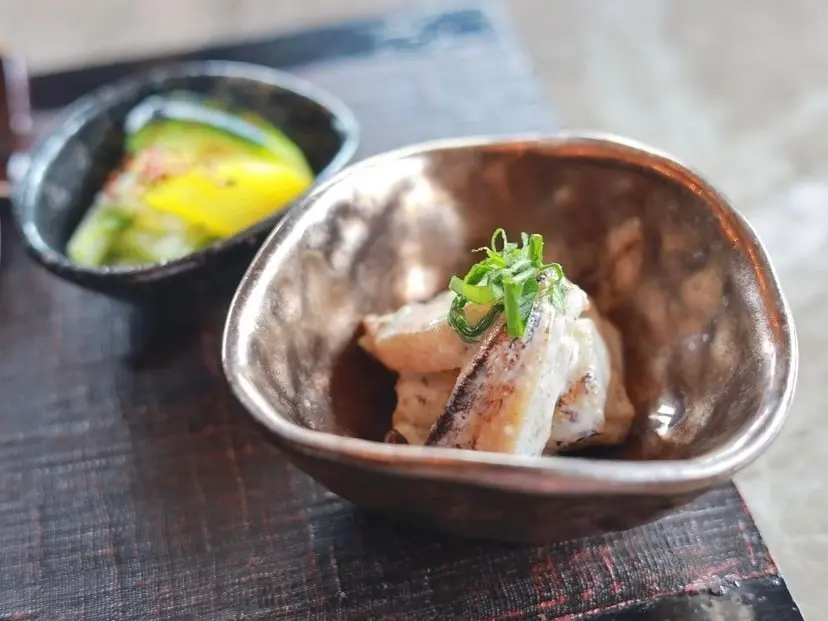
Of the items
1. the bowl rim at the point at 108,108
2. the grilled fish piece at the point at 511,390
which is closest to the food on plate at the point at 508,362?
the grilled fish piece at the point at 511,390

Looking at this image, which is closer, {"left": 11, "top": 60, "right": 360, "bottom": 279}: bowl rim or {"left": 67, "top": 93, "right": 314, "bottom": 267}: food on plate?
{"left": 11, "top": 60, "right": 360, "bottom": 279}: bowl rim

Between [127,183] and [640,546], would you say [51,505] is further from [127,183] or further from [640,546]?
[640,546]

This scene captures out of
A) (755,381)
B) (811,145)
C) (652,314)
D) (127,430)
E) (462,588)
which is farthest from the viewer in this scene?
(811,145)

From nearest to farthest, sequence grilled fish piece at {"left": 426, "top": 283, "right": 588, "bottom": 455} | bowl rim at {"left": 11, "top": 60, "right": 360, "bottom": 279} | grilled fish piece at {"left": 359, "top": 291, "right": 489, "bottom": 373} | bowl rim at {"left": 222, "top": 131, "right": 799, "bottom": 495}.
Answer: bowl rim at {"left": 222, "top": 131, "right": 799, "bottom": 495} < grilled fish piece at {"left": 426, "top": 283, "right": 588, "bottom": 455} < grilled fish piece at {"left": 359, "top": 291, "right": 489, "bottom": 373} < bowl rim at {"left": 11, "top": 60, "right": 360, "bottom": 279}

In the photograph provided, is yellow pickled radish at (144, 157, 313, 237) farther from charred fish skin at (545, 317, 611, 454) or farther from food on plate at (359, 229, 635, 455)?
charred fish skin at (545, 317, 611, 454)

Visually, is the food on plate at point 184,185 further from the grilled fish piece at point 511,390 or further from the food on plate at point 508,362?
the grilled fish piece at point 511,390

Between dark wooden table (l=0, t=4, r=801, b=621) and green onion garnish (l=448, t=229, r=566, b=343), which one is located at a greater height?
green onion garnish (l=448, t=229, r=566, b=343)

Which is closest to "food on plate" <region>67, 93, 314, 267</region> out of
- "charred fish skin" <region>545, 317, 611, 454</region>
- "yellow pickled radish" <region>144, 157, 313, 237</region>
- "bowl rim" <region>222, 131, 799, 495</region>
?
"yellow pickled radish" <region>144, 157, 313, 237</region>

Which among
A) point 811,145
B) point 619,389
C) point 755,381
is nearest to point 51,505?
point 619,389
